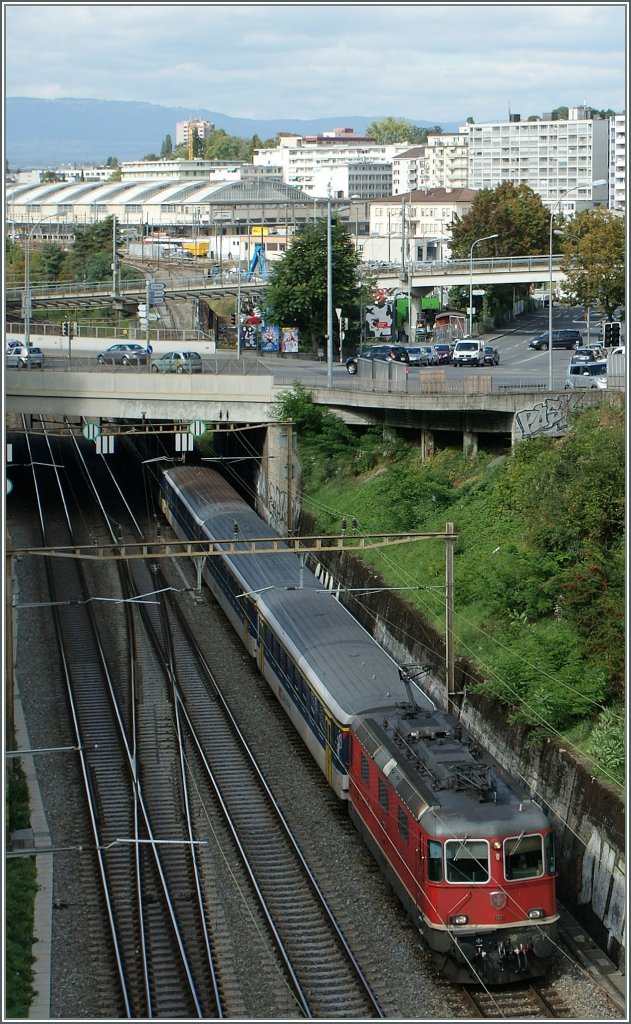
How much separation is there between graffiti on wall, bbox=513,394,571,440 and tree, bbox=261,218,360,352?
26.3m

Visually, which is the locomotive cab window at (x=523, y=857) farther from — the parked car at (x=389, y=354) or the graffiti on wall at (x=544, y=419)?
the parked car at (x=389, y=354)

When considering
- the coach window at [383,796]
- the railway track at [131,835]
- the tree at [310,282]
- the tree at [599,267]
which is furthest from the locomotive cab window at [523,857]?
the tree at [599,267]

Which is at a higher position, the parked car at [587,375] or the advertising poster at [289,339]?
the advertising poster at [289,339]

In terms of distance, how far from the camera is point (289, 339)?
63281mm

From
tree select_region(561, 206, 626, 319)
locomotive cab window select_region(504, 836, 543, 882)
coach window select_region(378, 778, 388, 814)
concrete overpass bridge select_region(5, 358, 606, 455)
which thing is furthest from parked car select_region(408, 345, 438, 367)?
locomotive cab window select_region(504, 836, 543, 882)

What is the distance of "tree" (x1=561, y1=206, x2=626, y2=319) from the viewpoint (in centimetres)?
6719

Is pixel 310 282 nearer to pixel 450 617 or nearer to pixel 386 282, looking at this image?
pixel 386 282

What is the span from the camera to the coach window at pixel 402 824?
19.2 metres

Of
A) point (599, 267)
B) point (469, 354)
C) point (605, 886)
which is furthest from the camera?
point (599, 267)

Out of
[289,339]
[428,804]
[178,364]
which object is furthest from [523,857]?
[289,339]

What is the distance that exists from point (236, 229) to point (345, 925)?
395 ft

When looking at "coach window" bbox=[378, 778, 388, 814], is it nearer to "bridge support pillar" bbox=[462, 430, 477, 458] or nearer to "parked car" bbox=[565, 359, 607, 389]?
"bridge support pillar" bbox=[462, 430, 477, 458]

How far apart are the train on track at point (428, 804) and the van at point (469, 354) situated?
33064 millimetres

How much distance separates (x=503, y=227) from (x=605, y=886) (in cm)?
7604
